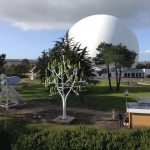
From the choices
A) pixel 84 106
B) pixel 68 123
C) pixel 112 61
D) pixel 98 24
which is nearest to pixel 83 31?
pixel 98 24

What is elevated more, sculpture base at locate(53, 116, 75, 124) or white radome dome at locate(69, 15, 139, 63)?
white radome dome at locate(69, 15, 139, 63)

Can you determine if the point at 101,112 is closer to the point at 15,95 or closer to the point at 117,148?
the point at 15,95

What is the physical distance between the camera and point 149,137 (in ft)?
68.6

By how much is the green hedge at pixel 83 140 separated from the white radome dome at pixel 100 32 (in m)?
95.9

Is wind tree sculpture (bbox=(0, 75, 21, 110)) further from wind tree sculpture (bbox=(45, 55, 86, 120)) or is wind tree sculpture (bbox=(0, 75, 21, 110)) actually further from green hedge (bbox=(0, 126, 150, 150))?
green hedge (bbox=(0, 126, 150, 150))

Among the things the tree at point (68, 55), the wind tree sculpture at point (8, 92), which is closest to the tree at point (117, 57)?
the tree at point (68, 55)

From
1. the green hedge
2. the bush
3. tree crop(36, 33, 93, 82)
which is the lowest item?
the bush

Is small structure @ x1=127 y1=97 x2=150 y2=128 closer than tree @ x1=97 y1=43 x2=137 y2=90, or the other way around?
small structure @ x1=127 y1=97 x2=150 y2=128

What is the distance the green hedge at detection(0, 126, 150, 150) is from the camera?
20.2 metres

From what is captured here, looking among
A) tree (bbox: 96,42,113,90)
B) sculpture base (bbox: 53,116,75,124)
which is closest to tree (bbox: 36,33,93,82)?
tree (bbox: 96,42,113,90)

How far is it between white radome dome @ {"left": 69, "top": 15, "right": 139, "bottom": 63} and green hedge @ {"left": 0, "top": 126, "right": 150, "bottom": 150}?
9592 centimetres

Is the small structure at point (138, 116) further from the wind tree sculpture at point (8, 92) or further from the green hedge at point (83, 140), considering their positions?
the wind tree sculpture at point (8, 92)

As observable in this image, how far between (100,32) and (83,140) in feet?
333

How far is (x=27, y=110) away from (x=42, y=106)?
381cm
